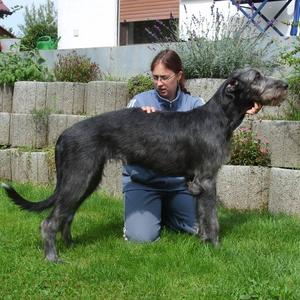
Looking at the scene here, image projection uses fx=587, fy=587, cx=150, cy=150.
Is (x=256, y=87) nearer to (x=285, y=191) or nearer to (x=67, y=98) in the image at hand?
(x=285, y=191)

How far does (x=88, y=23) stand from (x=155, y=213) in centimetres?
1102

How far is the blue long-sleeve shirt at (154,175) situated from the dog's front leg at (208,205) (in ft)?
2.09

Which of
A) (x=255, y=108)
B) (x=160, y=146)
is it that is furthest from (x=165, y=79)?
(x=255, y=108)

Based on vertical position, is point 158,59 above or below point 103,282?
above

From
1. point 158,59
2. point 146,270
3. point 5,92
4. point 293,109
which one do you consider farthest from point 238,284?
point 5,92

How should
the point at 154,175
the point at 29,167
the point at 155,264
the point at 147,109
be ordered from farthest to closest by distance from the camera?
the point at 29,167 < the point at 154,175 < the point at 147,109 < the point at 155,264

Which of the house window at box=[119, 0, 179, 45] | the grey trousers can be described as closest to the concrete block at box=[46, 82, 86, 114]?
the grey trousers

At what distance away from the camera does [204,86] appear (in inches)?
328

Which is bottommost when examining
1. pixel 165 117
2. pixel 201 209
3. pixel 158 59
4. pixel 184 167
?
pixel 201 209

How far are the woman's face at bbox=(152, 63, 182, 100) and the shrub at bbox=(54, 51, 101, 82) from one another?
4805 mm

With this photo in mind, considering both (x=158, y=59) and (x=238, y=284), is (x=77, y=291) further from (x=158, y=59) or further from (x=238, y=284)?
(x=158, y=59)

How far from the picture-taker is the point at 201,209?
5602mm

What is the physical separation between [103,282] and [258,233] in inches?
83.2

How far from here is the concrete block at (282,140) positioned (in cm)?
727
